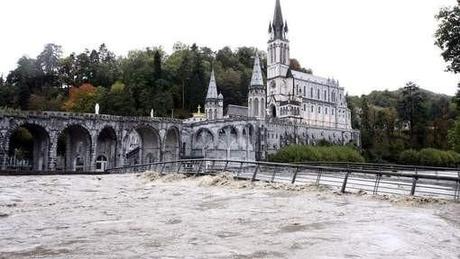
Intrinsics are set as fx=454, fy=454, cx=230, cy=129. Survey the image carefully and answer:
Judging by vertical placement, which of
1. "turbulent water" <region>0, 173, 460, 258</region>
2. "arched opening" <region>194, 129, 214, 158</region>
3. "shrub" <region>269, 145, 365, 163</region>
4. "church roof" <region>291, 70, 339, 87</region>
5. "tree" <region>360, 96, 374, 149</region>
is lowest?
"turbulent water" <region>0, 173, 460, 258</region>

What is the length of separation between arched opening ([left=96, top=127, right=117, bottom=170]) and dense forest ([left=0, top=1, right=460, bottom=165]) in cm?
1147

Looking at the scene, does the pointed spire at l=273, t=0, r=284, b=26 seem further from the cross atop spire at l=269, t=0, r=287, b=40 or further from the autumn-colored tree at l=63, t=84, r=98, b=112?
the autumn-colored tree at l=63, t=84, r=98, b=112

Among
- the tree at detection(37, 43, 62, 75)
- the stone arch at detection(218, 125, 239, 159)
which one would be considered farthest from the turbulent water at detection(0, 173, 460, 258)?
the tree at detection(37, 43, 62, 75)

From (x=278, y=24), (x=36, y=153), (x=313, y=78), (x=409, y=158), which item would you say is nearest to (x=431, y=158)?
(x=409, y=158)

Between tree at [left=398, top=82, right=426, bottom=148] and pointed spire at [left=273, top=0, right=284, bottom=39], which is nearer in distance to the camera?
tree at [left=398, top=82, right=426, bottom=148]

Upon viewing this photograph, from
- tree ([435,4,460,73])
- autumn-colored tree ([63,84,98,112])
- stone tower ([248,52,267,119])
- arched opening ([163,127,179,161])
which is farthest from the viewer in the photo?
autumn-colored tree ([63,84,98,112])

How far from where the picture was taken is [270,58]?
94625 mm

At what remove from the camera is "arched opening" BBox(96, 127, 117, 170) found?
5747cm

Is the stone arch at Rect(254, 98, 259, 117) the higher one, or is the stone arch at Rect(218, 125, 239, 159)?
the stone arch at Rect(254, 98, 259, 117)

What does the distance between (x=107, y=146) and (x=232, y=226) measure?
174ft

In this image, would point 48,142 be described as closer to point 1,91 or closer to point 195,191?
point 1,91

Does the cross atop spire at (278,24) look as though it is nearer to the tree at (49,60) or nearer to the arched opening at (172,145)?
the arched opening at (172,145)

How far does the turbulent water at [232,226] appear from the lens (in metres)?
7.08

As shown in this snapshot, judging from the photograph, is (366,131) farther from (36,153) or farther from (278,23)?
(36,153)
